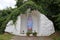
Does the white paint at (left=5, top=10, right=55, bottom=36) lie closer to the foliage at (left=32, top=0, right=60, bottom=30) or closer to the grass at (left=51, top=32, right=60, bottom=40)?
the grass at (left=51, top=32, right=60, bottom=40)

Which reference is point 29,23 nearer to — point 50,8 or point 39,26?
point 39,26

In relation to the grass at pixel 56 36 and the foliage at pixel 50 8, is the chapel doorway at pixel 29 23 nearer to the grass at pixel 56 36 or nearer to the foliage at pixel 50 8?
the foliage at pixel 50 8

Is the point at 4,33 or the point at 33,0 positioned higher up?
Answer: the point at 33,0

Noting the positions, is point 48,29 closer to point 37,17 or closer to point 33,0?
point 37,17

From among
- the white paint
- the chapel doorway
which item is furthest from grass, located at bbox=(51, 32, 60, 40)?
the chapel doorway

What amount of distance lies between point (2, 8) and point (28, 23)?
23.4ft

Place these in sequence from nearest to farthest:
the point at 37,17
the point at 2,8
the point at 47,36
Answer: the point at 47,36 < the point at 37,17 < the point at 2,8

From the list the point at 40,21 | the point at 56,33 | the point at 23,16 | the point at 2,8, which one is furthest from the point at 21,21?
the point at 2,8

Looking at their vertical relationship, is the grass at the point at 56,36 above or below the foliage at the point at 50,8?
below

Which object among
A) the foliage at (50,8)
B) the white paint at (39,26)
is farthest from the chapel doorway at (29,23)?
the foliage at (50,8)

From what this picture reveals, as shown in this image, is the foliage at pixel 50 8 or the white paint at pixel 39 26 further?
the foliage at pixel 50 8

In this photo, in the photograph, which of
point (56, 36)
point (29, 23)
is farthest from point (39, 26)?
point (56, 36)

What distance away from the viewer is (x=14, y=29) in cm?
2288

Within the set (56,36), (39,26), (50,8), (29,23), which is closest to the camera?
(56,36)
